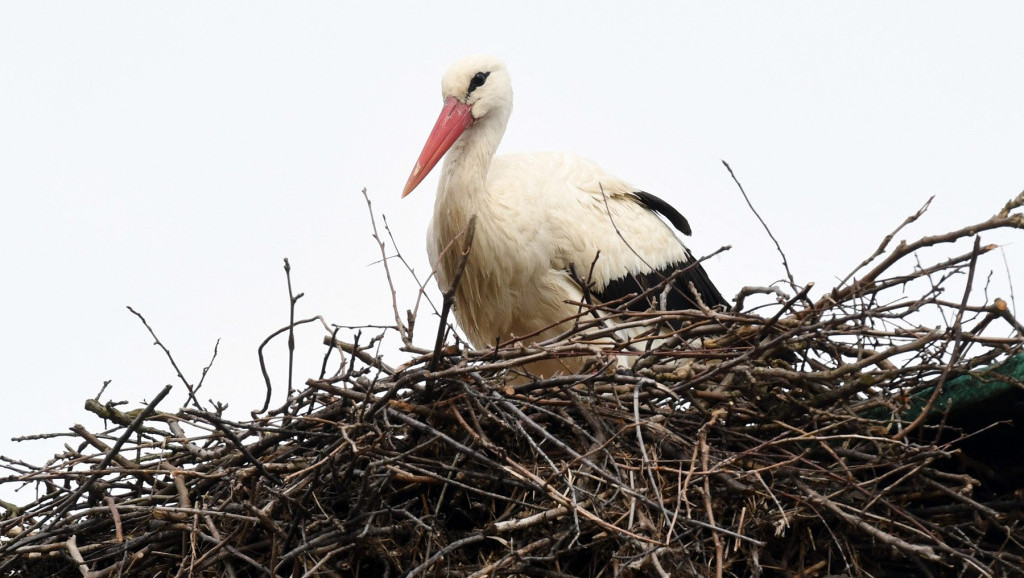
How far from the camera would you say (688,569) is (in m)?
2.52

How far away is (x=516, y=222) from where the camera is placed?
13.1 ft

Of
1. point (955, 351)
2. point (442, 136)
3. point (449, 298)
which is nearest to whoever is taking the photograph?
point (449, 298)

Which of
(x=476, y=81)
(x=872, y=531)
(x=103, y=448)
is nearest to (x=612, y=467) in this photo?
(x=872, y=531)

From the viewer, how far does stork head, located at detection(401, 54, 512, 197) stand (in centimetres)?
408

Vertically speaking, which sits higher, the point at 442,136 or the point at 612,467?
the point at 442,136

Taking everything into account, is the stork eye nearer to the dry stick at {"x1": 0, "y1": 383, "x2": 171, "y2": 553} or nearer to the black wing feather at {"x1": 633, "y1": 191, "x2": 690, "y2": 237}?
the black wing feather at {"x1": 633, "y1": 191, "x2": 690, "y2": 237}

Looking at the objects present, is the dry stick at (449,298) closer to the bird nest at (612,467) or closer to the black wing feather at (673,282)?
the bird nest at (612,467)

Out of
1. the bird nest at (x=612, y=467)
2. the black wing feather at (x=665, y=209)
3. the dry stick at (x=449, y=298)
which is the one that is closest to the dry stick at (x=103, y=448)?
the bird nest at (x=612, y=467)

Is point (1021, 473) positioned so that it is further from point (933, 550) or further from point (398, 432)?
point (398, 432)

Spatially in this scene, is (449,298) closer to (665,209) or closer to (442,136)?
(442,136)

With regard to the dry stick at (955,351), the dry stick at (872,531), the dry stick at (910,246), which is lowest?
the dry stick at (872,531)

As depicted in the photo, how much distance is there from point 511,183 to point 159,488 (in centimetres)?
162

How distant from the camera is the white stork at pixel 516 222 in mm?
3957

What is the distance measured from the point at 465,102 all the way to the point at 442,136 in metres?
0.16
